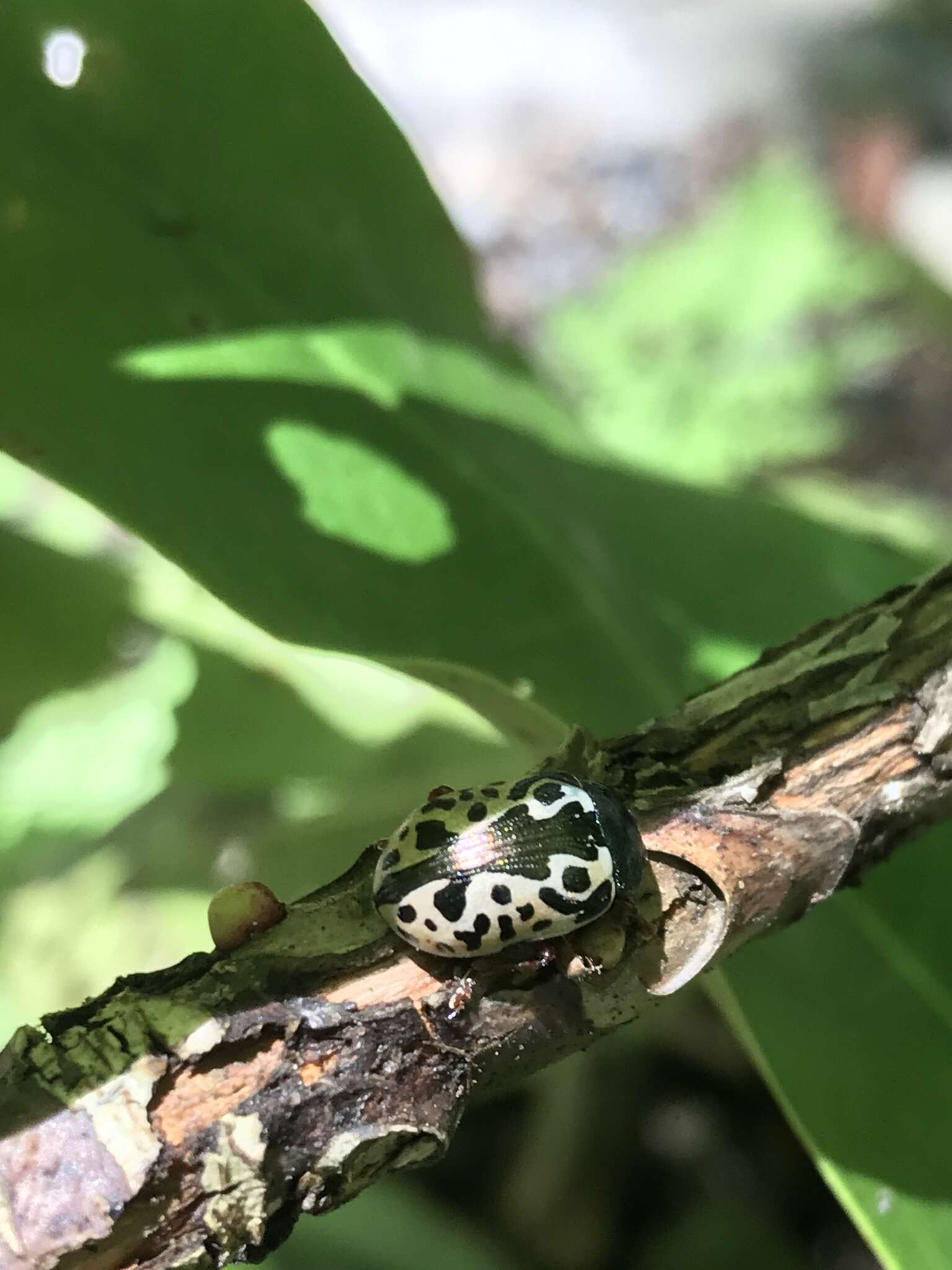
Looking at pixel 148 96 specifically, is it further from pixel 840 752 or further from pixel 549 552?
pixel 840 752

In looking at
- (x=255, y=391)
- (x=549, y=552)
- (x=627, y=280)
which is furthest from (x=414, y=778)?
(x=627, y=280)

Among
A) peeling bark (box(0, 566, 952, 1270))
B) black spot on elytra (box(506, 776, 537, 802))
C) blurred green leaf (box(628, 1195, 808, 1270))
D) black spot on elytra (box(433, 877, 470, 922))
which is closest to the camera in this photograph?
peeling bark (box(0, 566, 952, 1270))

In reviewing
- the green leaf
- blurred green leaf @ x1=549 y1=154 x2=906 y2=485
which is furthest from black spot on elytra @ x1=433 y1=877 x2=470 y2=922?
blurred green leaf @ x1=549 y1=154 x2=906 y2=485

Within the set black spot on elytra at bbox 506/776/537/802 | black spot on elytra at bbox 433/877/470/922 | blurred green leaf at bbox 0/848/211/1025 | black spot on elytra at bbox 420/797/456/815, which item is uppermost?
blurred green leaf at bbox 0/848/211/1025

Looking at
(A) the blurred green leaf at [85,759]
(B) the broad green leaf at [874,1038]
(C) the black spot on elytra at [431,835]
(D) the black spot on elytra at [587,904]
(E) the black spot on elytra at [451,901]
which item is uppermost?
(A) the blurred green leaf at [85,759]

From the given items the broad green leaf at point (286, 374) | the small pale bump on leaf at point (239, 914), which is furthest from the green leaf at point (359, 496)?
the small pale bump on leaf at point (239, 914)

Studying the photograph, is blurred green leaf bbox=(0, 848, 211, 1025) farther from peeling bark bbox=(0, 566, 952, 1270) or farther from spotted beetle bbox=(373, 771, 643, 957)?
peeling bark bbox=(0, 566, 952, 1270)

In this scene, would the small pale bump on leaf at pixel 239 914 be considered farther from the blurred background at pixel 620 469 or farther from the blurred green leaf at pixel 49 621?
the blurred green leaf at pixel 49 621
